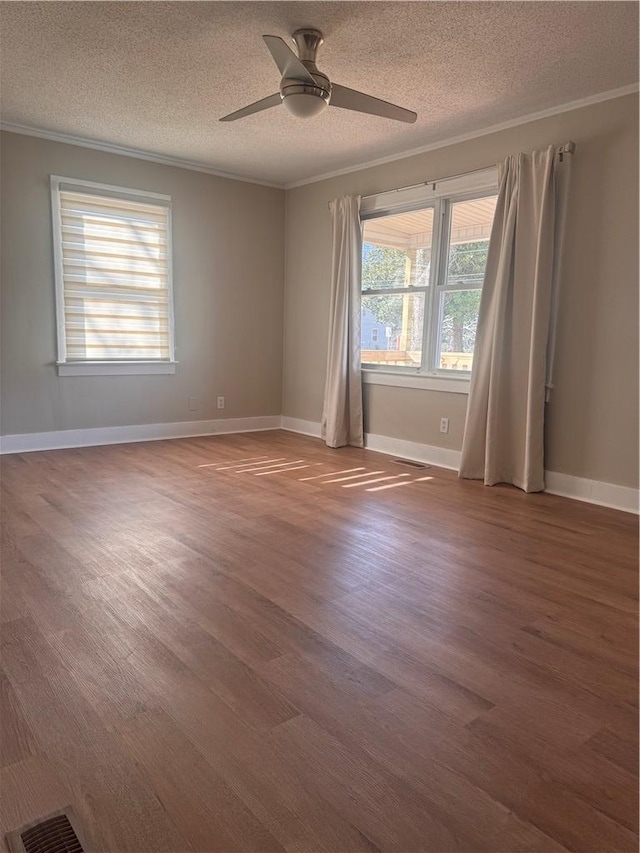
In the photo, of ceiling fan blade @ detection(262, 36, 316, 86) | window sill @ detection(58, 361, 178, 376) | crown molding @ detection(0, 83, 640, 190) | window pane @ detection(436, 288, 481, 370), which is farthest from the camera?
window sill @ detection(58, 361, 178, 376)

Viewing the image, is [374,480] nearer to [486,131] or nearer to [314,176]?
[486,131]

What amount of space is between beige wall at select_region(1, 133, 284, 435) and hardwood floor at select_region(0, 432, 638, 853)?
5.73 ft

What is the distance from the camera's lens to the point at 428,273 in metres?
4.63

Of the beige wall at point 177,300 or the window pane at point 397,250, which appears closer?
the beige wall at point 177,300

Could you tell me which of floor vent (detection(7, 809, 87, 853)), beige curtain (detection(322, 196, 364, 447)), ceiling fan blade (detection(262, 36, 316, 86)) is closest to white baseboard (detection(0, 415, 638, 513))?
beige curtain (detection(322, 196, 364, 447))

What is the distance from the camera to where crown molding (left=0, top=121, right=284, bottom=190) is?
14.3ft

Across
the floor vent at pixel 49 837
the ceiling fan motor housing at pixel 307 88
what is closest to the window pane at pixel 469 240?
the ceiling fan motor housing at pixel 307 88

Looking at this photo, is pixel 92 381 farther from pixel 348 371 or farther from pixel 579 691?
pixel 579 691

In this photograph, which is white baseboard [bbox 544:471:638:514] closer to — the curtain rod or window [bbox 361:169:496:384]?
window [bbox 361:169:496:384]

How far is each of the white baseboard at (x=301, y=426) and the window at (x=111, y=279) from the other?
1468mm

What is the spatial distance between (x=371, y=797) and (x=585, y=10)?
3.24 metres

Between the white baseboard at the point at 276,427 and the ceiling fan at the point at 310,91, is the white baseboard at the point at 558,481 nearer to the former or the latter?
the white baseboard at the point at 276,427

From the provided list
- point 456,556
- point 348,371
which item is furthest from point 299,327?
point 456,556

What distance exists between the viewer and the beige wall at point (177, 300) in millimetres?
4484
